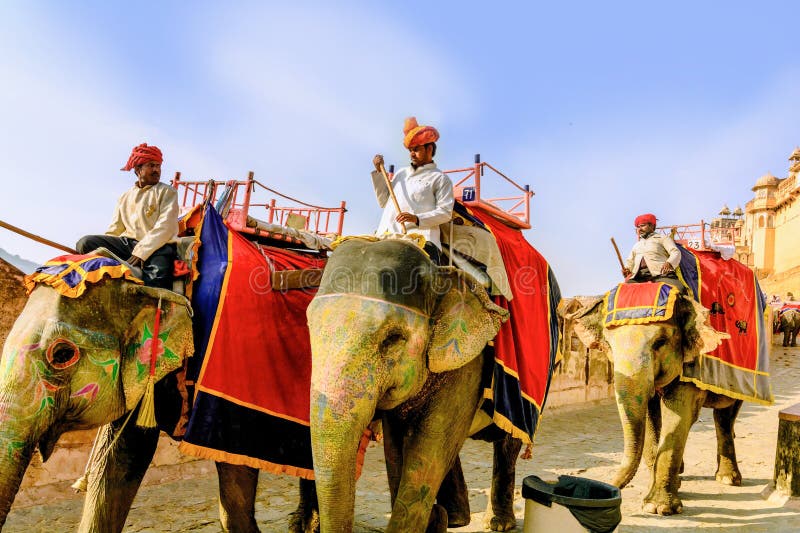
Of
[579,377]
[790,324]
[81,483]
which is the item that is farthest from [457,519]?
[790,324]

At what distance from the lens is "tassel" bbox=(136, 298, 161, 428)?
3.42 m

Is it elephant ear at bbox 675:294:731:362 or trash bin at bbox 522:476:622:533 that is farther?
elephant ear at bbox 675:294:731:362

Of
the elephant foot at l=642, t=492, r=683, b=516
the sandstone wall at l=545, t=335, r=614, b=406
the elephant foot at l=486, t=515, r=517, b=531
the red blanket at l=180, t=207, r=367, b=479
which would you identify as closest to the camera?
the red blanket at l=180, t=207, r=367, b=479

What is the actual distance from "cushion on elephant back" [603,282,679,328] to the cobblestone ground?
1.94 m

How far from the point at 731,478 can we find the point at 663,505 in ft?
6.74

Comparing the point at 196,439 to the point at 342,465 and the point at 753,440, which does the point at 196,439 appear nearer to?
the point at 342,465

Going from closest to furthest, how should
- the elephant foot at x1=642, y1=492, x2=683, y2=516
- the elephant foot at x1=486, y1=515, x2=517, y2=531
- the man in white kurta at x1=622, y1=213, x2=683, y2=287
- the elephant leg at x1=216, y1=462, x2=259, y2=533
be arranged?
the elephant leg at x1=216, y1=462, x2=259, y2=533
the elephant foot at x1=486, y1=515, x2=517, y2=531
the elephant foot at x1=642, y1=492, x2=683, y2=516
the man in white kurta at x1=622, y1=213, x2=683, y2=287

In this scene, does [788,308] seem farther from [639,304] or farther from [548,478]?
[639,304]

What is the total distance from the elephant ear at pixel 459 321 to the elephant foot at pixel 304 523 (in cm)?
257

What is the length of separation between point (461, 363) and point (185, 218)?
2.29 meters

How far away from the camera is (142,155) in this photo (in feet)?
13.4

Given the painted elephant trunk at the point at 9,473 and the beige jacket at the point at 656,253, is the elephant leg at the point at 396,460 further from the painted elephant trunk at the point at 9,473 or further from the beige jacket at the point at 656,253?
the beige jacket at the point at 656,253

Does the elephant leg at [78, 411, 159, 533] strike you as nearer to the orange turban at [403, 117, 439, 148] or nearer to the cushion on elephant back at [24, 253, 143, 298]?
the cushion on elephant back at [24, 253, 143, 298]

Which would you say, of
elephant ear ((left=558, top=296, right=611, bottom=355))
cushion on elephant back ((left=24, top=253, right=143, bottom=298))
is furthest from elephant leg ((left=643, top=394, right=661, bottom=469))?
cushion on elephant back ((left=24, top=253, right=143, bottom=298))
